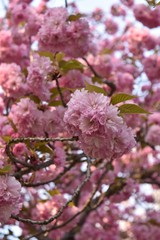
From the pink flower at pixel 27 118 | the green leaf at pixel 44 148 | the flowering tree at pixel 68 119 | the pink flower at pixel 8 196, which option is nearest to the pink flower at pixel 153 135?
the flowering tree at pixel 68 119

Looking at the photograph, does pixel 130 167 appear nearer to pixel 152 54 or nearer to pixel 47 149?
pixel 152 54

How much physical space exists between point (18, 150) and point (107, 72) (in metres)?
2.76

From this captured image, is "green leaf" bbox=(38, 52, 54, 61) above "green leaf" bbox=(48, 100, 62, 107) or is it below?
above

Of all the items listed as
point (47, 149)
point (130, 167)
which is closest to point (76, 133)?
point (47, 149)

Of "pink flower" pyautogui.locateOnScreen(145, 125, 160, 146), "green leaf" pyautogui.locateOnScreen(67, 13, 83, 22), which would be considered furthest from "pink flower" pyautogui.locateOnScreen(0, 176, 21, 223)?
"pink flower" pyautogui.locateOnScreen(145, 125, 160, 146)

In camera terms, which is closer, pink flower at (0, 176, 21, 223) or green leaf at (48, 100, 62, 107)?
pink flower at (0, 176, 21, 223)

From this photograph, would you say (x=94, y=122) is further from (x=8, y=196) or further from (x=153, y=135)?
(x=153, y=135)

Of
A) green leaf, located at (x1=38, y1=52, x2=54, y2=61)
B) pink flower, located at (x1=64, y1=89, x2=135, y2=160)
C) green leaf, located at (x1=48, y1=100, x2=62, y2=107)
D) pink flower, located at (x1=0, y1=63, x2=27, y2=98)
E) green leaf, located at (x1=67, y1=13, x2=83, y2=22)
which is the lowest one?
pink flower, located at (x1=0, y1=63, x2=27, y2=98)

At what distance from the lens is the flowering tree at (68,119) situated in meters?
1.95

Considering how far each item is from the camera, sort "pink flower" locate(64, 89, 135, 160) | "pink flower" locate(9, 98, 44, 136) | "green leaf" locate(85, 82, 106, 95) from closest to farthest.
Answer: "pink flower" locate(64, 89, 135, 160) → "green leaf" locate(85, 82, 106, 95) → "pink flower" locate(9, 98, 44, 136)

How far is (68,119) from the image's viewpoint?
6.11 ft

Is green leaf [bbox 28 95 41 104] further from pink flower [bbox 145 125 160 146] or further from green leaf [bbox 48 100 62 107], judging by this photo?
pink flower [bbox 145 125 160 146]

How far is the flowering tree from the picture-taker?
1.95 metres

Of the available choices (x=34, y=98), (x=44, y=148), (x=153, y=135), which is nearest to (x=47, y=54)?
(x=34, y=98)
